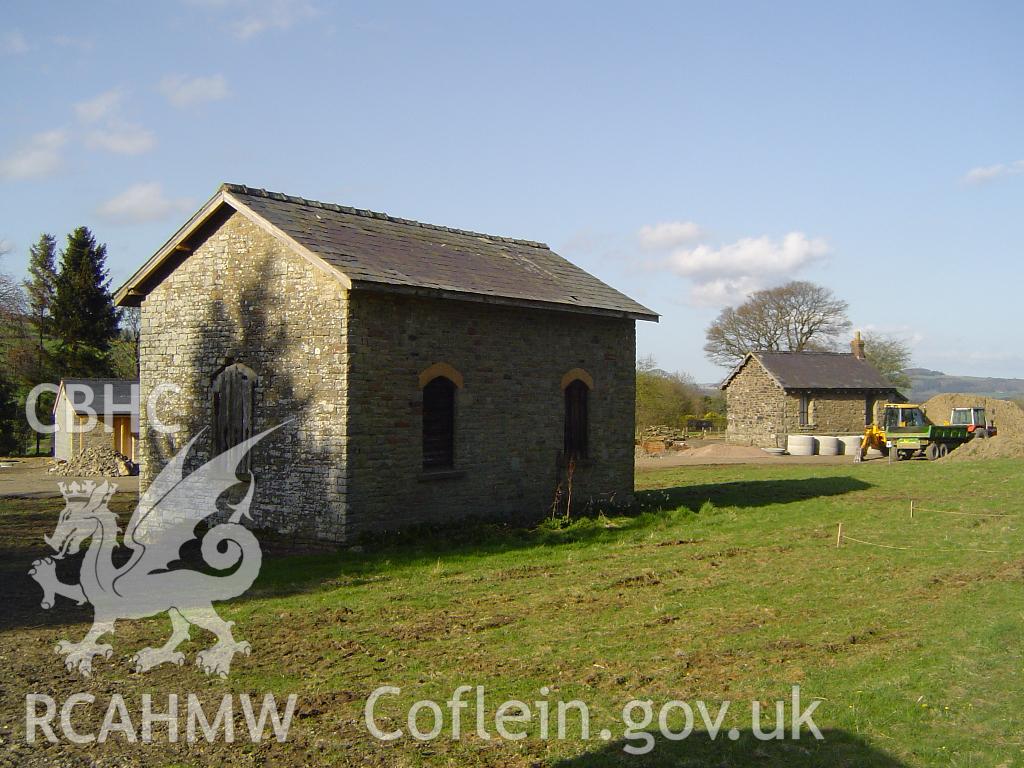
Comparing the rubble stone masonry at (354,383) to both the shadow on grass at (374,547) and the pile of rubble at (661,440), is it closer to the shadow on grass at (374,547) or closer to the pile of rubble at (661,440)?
the shadow on grass at (374,547)

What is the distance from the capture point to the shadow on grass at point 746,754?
5.73 metres

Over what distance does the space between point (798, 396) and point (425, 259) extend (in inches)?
1359

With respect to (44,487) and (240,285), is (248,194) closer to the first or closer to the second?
(240,285)

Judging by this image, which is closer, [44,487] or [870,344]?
[44,487]

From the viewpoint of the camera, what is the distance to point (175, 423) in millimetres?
16547

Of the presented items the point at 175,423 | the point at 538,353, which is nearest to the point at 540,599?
the point at 538,353

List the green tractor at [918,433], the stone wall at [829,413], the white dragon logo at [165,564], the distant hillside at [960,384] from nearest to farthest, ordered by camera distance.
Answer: the white dragon logo at [165,564] < the green tractor at [918,433] < the stone wall at [829,413] < the distant hillside at [960,384]

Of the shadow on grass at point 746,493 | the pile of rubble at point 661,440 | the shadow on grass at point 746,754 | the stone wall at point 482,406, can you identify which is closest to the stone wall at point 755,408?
the pile of rubble at point 661,440

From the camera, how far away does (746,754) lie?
19.4 ft

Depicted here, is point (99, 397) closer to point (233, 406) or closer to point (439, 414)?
point (233, 406)

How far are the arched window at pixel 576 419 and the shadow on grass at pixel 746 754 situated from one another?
1196 centimetres

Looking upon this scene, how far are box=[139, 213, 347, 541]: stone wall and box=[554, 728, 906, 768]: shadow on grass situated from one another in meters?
8.49

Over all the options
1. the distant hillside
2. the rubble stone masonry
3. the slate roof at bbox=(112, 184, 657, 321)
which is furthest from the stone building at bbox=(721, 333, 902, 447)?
the distant hillside

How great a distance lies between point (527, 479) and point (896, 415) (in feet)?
99.6
